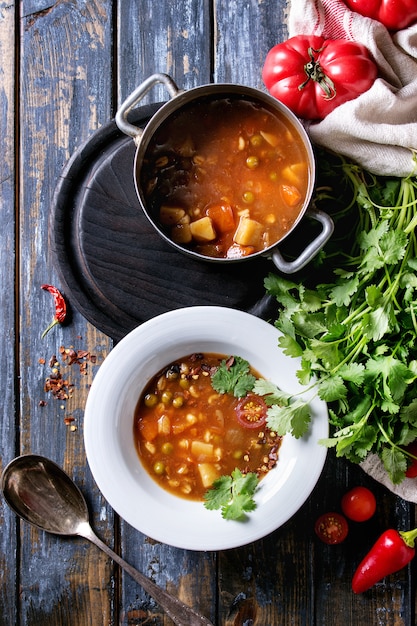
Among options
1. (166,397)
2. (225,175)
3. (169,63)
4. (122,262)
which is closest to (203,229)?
(225,175)

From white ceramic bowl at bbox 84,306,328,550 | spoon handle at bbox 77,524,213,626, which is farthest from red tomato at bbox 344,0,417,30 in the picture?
spoon handle at bbox 77,524,213,626

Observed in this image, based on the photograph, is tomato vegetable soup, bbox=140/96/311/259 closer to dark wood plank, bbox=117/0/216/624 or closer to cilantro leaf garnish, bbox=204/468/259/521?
dark wood plank, bbox=117/0/216/624

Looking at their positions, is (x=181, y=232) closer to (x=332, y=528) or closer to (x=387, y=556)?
(x=332, y=528)

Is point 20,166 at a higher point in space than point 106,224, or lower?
higher

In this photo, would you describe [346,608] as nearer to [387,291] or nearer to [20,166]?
[387,291]

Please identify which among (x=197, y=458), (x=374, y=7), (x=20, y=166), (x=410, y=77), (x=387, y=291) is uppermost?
(x=374, y=7)

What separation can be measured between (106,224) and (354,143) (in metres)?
0.80

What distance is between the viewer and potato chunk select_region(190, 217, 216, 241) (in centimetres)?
201

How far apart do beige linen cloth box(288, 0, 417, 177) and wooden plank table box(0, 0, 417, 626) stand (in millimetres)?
244

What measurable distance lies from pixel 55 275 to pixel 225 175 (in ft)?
2.22

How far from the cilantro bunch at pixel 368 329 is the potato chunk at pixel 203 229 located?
23cm

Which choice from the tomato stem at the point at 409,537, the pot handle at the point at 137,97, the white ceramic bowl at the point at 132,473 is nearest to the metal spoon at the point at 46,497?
the white ceramic bowl at the point at 132,473

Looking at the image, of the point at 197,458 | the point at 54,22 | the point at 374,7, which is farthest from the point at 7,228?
the point at 374,7

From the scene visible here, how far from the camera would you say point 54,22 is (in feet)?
7.45
